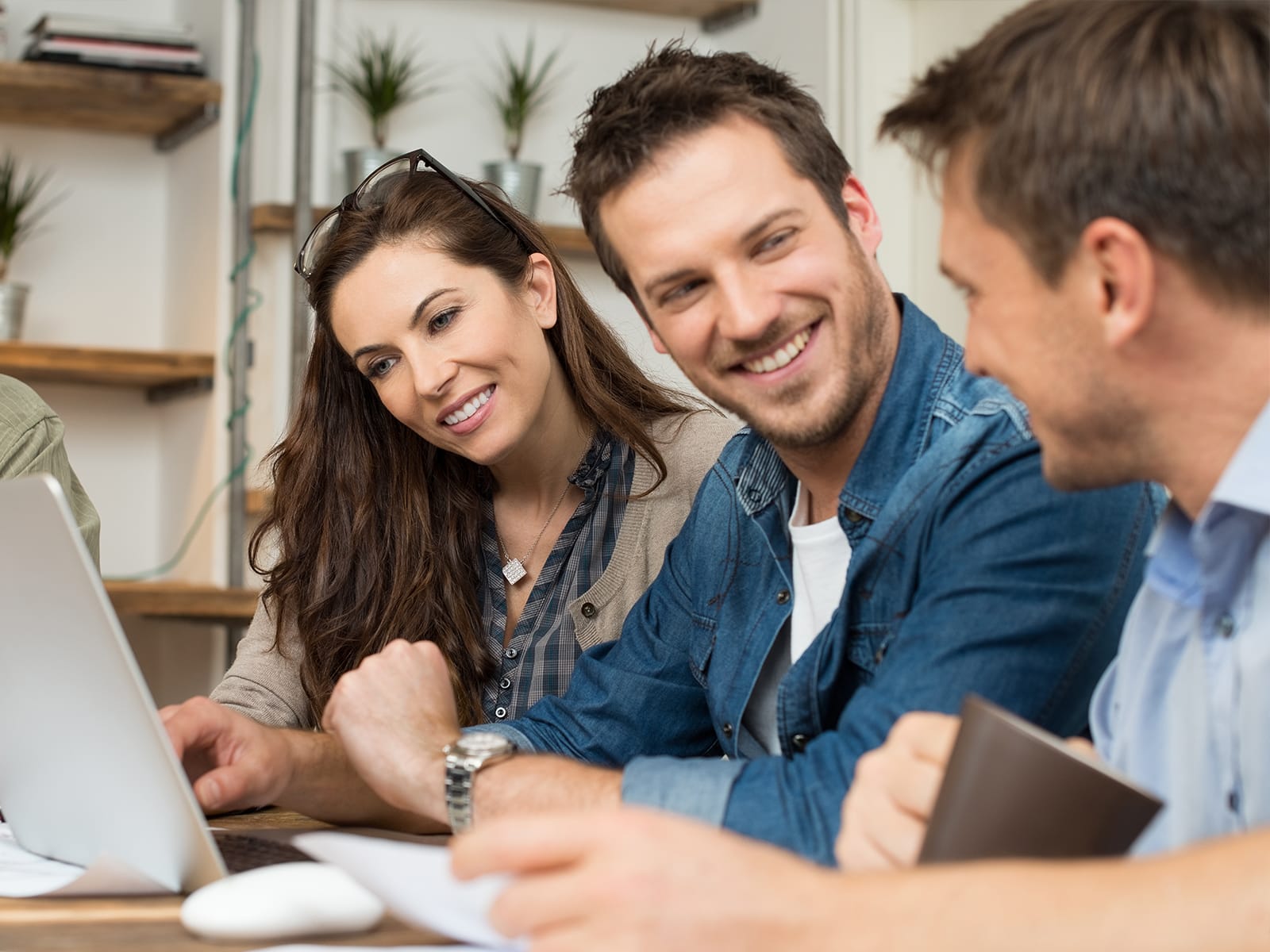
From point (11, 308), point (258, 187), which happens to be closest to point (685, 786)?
point (258, 187)

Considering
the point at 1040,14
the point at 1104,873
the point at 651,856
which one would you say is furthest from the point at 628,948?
the point at 1040,14

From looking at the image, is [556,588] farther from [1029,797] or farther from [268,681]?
[1029,797]

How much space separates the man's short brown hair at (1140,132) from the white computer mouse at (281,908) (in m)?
0.52

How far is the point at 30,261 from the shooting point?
354 cm

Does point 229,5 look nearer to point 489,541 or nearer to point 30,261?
point 30,261

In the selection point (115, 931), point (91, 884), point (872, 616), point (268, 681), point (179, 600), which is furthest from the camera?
point (179, 600)

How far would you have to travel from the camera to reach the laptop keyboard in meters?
1.04

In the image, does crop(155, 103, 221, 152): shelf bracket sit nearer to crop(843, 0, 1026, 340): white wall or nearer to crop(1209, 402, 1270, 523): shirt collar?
crop(843, 0, 1026, 340): white wall

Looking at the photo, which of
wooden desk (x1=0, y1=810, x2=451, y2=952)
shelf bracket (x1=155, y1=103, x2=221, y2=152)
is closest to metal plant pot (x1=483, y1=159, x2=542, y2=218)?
shelf bracket (x1=155, y1=103, x2=221, y2=152)

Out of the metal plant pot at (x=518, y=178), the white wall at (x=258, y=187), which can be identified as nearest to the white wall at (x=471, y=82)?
the white wall at (x=258, y=187)

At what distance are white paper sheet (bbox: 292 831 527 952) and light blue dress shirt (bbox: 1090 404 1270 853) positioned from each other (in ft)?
1.16

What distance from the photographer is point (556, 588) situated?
188 cm

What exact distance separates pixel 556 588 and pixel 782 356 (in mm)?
703

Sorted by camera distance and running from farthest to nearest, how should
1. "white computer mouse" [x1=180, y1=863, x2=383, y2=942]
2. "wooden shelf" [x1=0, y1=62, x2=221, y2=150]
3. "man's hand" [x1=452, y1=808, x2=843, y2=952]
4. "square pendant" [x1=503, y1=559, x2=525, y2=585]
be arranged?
"wooden shelf" [x1=0, y1=62, x2=221, y2=150] < "square pendant" [x1=503, y1=559, x2=525, y2=585] < "white computer mouse" [x1=180, y1=863, x2=383, y2=942] < "man's hand" [x1=452, y1=808, x2=843, y2=952]
